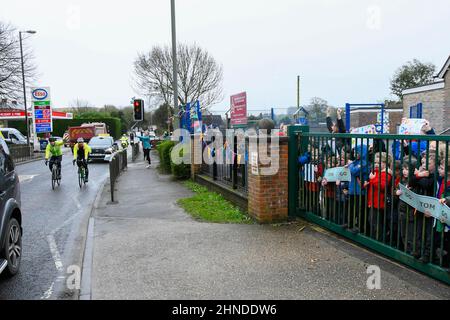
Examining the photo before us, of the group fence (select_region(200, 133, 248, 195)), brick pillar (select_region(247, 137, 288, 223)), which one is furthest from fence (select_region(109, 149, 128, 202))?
brick pillar (select_region(247, 137, 288, 223))

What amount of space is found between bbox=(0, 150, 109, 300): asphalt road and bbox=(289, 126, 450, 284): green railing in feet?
11.9

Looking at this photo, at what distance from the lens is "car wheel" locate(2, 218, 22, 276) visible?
4.84 metres

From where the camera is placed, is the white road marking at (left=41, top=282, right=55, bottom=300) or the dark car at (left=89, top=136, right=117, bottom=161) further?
the dark car at (left=89, top=136, right=117, bottom=161)

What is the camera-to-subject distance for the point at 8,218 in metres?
4.89

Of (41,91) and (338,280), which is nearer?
(338,280)

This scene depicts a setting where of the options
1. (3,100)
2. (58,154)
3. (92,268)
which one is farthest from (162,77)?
(92,268)

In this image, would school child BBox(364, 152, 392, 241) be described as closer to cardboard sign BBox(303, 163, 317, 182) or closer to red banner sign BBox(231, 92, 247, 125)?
cardboard sign BBox(303, 163, 317, 182)

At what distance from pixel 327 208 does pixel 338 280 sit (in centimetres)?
199

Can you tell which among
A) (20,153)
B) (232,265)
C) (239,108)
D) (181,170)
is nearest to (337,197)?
(232,265)

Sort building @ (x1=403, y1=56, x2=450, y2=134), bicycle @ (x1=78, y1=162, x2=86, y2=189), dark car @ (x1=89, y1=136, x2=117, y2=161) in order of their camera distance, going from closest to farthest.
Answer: bicycle @ (x1=78, y1=162, x2=86, y2=189), building @ (x1=403, y1=56, x2=450, y2=134), dark car @ (x1=89, y1=136, x2=117, y2=161)

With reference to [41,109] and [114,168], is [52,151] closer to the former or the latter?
[114,168]

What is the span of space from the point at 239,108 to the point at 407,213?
5190mm

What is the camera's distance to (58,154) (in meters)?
14.0
